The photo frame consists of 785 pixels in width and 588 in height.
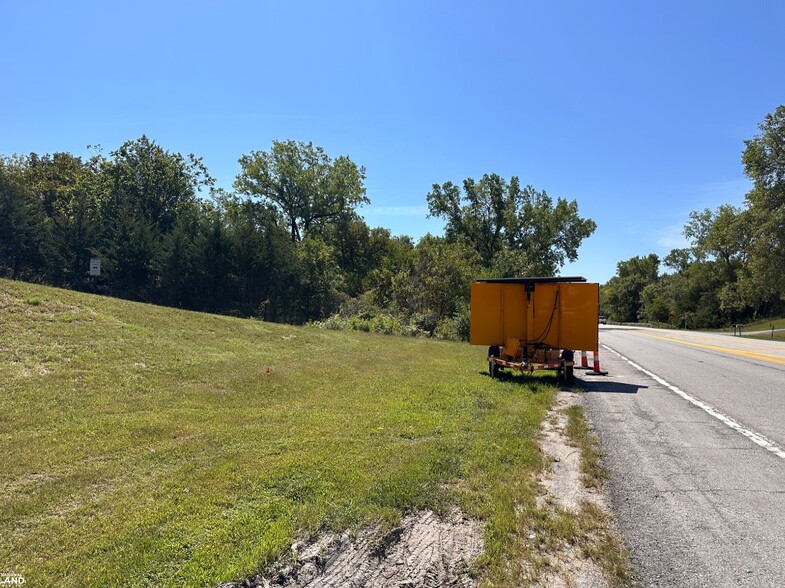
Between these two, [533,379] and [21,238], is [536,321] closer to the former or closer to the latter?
[533,379]

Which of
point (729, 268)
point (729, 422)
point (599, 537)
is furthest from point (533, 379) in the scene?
point (729, 268)

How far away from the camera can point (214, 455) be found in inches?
216

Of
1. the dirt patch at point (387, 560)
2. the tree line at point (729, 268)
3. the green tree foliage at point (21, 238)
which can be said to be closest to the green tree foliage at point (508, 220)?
the tree line at point (729, 268)

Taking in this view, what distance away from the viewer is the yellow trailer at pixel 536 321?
12.6 metres

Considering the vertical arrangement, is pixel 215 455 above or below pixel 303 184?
below

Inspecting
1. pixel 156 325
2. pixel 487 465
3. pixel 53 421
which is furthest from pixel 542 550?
pixel 156 325

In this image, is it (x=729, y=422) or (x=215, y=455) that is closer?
(x=215, y=455)

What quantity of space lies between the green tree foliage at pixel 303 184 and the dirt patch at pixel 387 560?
49918 mm

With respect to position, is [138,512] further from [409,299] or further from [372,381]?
[409,299]

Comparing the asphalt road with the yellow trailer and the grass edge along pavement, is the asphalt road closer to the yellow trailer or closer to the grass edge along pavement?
the grass edge along pavement

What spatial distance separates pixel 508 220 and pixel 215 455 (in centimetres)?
5406

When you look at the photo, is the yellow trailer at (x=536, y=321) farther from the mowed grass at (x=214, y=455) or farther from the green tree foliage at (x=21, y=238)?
the green tree foliage at (x=21, y=238)

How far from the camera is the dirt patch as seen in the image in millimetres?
3178

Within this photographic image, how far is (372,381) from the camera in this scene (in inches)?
437
